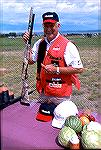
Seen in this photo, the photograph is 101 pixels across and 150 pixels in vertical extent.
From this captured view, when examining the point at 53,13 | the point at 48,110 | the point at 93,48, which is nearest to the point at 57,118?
the point at 48,110

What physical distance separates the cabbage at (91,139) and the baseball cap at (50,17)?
1.38 m

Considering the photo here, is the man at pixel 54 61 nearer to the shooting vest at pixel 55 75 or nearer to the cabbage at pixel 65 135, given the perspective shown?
the shooting vest at pixel 55 75

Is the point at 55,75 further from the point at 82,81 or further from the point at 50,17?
the point at 82,81

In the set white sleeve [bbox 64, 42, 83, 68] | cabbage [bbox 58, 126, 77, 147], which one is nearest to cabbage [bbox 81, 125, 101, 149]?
cabbage [bbox 58, 126, 77, 147]

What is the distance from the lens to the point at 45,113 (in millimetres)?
4008

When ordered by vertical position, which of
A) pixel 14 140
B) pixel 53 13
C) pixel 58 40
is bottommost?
pixel 14 140

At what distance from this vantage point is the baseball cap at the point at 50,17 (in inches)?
152

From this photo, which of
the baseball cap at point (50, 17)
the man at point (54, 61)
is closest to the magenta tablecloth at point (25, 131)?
the man at point (54, 61)

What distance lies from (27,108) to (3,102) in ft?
1.15

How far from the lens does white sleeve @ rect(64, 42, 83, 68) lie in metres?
3.79

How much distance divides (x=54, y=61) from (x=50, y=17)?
0.53 metres

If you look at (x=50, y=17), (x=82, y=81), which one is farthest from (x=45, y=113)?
(x=82, y=81)

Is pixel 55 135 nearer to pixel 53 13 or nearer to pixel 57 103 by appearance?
pixel 57 103

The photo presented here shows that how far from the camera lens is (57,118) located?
3777 millimetres
